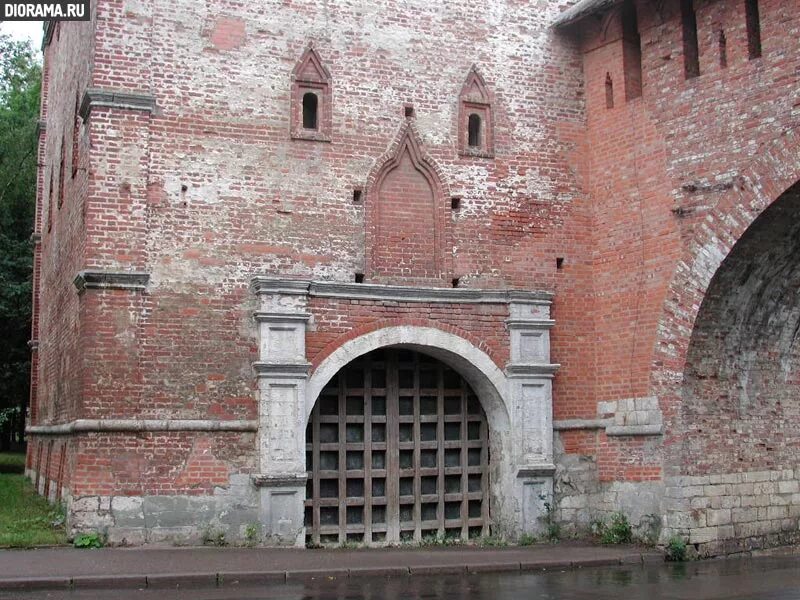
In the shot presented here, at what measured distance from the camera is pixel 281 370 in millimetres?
12672

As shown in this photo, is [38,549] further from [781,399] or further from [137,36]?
[781,399]

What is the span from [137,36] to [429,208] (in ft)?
14.3

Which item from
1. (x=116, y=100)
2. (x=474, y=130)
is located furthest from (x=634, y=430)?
(x=116, y=100)

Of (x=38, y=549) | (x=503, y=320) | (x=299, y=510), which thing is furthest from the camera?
(x=503, y=320)

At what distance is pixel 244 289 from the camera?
508 inches

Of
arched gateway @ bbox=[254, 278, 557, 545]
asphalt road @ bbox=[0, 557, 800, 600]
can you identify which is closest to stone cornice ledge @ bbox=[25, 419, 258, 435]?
arched gateway @ bbox=[254, 278, 557, 545]

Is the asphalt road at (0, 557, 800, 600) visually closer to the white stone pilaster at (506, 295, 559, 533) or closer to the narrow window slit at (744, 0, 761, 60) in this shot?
the white stone pilaster at (506, 295, 559, 533)

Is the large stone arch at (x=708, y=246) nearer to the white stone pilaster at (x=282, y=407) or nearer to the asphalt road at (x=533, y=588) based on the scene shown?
the asphalt road at (x=533, y=588)

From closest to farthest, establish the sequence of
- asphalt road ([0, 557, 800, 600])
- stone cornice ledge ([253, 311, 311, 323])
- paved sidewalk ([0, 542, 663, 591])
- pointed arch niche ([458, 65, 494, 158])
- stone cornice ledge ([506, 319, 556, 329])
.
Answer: asphalt road ([0, 557, 800, 600]) < paved sidewalk ([0, 542, 663, 591]) < stone cornice ledge ([253, 311, 311, 323]) < stone cornice ledge ([506, 319, 556, 329]) < pointed arch niche ([458, 65, 494, 158])

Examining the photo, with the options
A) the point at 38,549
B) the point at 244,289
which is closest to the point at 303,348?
the point at 244,289

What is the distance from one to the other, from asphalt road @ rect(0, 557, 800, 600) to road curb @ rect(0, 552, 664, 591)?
0.47 ft

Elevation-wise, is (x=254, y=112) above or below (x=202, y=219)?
above

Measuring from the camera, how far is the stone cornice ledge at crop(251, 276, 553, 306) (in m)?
12.8

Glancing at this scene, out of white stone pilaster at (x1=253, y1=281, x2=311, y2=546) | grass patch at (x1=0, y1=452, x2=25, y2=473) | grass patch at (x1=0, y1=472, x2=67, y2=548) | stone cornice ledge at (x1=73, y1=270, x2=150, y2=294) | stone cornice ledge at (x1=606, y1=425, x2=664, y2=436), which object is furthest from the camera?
grass patch at (x1=0, y1=452, x2=25, y2=473)
